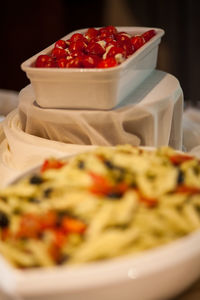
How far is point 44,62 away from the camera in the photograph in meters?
1.07

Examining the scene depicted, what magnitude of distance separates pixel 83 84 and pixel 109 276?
0.54m

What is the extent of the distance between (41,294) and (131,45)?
753 millimetres

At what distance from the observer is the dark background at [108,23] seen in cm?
260

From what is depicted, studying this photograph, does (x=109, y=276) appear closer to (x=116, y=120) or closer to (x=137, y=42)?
(x=116, y=120)

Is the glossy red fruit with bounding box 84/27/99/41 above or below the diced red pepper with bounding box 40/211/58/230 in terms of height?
above

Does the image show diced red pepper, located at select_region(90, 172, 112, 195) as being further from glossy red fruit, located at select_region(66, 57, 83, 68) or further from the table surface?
glossy red fruit, located at select_region(66, 57, 83, 68)

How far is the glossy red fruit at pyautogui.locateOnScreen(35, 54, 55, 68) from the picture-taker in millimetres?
1063

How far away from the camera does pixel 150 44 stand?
116 centimetres

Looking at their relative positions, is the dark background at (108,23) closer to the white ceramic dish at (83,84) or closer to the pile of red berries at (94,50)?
the pile of red berries at (94,50)

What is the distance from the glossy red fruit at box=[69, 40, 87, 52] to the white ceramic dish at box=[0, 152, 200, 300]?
2.20 ft

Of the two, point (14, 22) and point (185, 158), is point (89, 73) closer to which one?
point (185, 158)

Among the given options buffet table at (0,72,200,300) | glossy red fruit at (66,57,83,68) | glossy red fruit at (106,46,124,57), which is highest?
glossy red fruit at (106,46,124,57)


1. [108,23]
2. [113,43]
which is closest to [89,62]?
[113,43]

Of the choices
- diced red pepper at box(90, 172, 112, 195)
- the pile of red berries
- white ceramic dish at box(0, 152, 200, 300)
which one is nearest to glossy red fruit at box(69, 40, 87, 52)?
the pile of red berries
